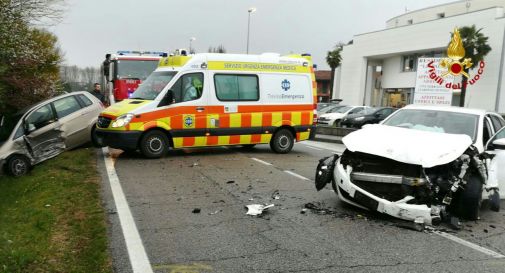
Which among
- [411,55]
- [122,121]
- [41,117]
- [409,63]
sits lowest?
[41,117]

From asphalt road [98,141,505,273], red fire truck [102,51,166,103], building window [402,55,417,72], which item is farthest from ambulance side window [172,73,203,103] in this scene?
building window [402,55,417,72]

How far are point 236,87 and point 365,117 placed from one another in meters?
15.4

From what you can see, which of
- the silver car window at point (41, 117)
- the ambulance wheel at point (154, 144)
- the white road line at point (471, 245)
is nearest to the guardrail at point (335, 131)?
the ambulance wheel at point (154, 144)

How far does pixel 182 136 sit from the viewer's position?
36.1 ft

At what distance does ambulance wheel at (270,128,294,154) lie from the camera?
12438 mm

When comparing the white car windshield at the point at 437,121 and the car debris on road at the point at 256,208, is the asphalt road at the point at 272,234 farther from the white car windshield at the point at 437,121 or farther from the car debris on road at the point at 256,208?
the white car windshield at the point at 437,121

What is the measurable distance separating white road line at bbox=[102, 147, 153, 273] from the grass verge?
225mm

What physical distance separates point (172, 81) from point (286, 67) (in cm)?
322

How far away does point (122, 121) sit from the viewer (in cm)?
1034

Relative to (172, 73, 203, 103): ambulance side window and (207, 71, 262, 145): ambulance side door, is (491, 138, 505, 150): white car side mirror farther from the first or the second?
(172, 73, 203, 103): ambulance side window

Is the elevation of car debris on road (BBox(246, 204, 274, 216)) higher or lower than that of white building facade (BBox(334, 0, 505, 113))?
lower

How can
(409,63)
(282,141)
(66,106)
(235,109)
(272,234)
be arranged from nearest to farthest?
1. (272,234)
2. (235,109)
3. (66,106)
4. (282,141)
5. (409,63)

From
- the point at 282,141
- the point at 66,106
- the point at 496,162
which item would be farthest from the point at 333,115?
the point at 496,162

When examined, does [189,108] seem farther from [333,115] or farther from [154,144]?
[333,115]
